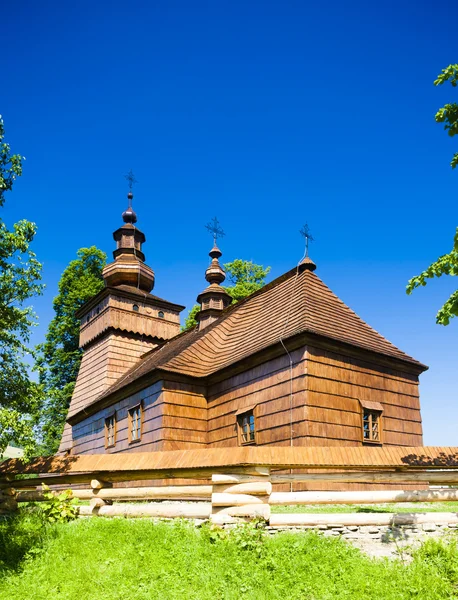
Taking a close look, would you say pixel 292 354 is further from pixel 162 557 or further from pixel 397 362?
pixel 162 557

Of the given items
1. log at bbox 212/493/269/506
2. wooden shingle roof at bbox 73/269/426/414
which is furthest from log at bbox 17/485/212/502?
wooden shingle roof at bbox 73/269/426/414

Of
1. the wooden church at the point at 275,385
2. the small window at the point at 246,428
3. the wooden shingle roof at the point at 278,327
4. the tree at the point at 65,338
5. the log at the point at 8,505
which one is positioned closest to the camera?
the log at the point at 8,505

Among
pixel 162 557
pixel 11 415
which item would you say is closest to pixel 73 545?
pixel 162 557

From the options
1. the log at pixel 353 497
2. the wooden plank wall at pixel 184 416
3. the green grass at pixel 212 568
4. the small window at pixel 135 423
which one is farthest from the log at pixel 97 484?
the small window at pixel 135 423

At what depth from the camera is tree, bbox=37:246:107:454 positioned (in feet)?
117

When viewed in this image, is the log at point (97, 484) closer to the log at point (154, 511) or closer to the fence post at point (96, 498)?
the fence post at point (96, 498)

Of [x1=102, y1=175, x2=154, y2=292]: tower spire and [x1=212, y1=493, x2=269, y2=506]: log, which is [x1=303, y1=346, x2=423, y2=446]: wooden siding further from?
[x1=102, y1=175, x2=154, y2=292]: tower spire

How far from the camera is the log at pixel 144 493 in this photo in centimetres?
791

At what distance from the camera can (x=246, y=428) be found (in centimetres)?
1631

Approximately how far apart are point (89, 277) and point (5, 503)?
28439 mm

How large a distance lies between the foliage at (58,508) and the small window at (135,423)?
1008 cm

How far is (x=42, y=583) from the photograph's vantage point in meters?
6.51

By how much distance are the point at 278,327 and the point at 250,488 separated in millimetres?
9629

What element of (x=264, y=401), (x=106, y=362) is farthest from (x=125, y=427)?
(x=264, y=401)
